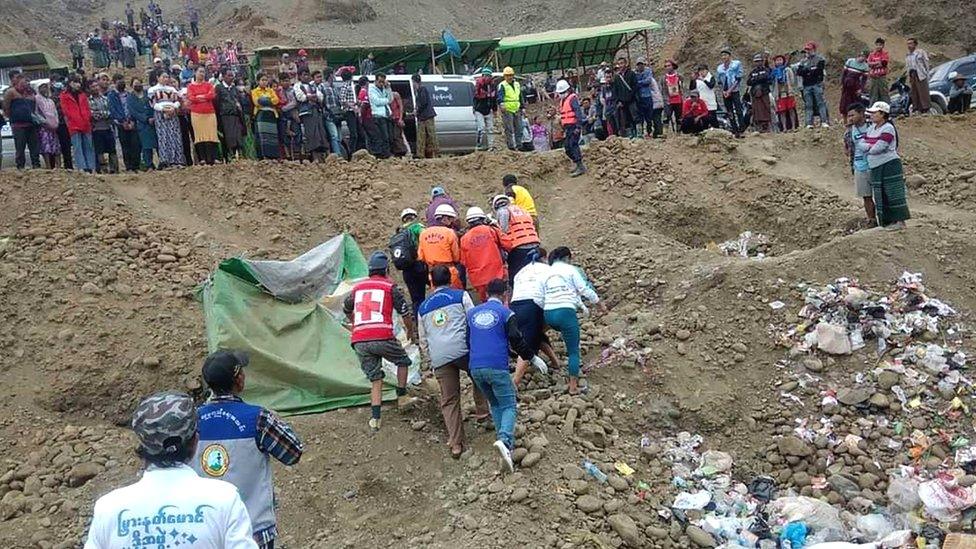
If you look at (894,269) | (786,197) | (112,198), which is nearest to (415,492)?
(894,269)

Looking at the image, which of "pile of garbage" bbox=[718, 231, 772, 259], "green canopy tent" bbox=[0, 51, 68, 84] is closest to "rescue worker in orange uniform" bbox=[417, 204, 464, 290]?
"pile of garbage" bbox=[718, 231, 772, 259]

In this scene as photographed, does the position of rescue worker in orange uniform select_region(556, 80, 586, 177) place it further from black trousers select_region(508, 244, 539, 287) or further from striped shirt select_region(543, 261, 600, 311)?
striped shirt select_region(543, 261, 600, 311)

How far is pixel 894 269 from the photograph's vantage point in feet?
28.1

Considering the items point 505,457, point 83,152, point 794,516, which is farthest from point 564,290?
point 83,152

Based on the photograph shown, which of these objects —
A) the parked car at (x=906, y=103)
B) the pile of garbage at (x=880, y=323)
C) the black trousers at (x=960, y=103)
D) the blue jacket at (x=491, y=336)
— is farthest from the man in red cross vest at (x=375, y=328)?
the black trousers at (x=960, y=103)

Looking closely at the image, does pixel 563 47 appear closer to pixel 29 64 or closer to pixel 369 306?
pixel 29 64

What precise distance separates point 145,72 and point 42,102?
15690 millimetres

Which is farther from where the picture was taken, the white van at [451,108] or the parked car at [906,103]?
the parked car at [906,103]

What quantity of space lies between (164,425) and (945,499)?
18.5ft

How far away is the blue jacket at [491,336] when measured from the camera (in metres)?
6.07

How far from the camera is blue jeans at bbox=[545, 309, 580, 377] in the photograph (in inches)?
284

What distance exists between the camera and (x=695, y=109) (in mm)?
14016

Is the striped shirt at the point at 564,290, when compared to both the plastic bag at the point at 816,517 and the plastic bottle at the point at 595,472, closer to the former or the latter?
the plastic bottle at the point at 595,472

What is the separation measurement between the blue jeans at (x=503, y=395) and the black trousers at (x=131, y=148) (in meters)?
7.93
